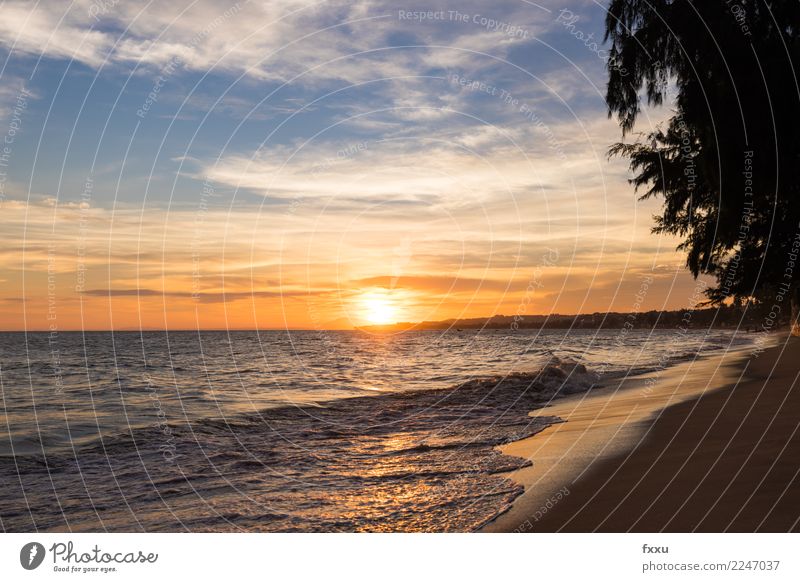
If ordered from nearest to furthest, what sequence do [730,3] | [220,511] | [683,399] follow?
[220,511] < [730,3] < [683,399]

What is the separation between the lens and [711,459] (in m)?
10.3

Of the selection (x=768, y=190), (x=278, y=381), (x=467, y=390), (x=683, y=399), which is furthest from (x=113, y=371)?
(x=768, y=190)

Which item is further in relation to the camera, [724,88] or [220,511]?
[724,88]

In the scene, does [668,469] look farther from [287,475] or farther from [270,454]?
[270,454]

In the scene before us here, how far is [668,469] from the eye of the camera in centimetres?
1010

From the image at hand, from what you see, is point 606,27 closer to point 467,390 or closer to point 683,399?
point 683,399

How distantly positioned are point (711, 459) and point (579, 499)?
2.87 meters

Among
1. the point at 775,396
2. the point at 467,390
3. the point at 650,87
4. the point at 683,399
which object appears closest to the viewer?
the point at 650,87
